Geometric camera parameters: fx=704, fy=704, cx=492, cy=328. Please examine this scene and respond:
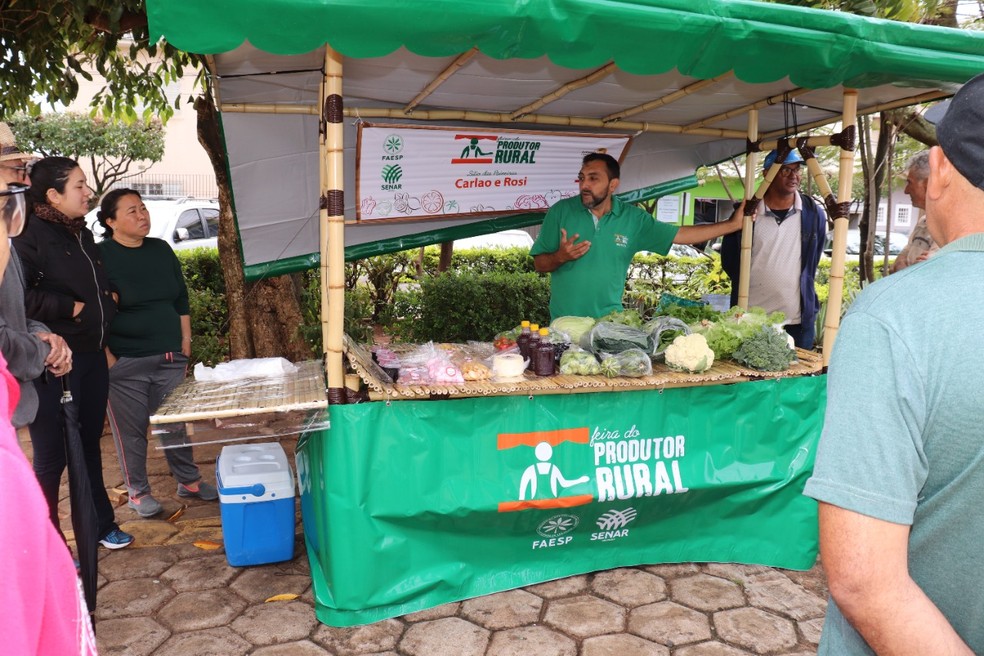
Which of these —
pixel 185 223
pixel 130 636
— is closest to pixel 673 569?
pixel 130 636

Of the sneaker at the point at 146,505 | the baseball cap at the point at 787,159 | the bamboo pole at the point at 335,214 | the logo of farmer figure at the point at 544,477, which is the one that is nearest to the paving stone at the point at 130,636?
the sneaker at the point at 146,505

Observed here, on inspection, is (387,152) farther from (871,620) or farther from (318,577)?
(871,620)

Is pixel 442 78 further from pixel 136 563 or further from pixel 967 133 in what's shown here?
pixel 136 563

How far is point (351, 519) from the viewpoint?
3.15m

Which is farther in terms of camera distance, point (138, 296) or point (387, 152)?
point (387, 152)

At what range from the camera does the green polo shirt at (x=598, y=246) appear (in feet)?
14.7

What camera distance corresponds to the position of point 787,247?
490cm

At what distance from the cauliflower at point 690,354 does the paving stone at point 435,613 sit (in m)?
1.63

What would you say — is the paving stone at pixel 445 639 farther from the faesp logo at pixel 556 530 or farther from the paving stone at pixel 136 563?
the paving stone at pixel 136 563

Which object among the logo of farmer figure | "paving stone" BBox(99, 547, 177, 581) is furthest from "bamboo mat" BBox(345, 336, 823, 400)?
"paving stone" BBox(99, 547, 177, 581)

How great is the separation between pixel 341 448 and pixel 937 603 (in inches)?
94.9

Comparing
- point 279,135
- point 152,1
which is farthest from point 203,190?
point 152,1

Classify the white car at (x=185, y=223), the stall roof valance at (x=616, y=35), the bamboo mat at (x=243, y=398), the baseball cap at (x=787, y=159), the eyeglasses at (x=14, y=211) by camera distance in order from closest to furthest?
the eyeglasses at (x=14, y=211) → the stall roof valance at (x=616, y=35) → the bamboo mat at (x=243, y=398) → the baseball cap at (x=787, y=159) → the white car at (x=185, y=223)

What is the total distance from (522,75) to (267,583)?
298 centimetres
